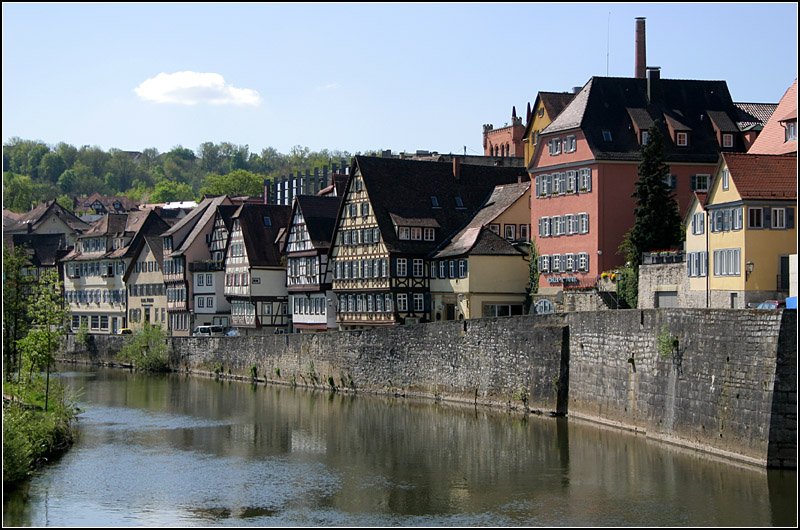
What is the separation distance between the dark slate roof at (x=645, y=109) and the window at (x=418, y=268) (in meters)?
9.86

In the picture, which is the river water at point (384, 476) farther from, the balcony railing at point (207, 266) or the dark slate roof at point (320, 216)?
the balcony railing at point (207, 266)

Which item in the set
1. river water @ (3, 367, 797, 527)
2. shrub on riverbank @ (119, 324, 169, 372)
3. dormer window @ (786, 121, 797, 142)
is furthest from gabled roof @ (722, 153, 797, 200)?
shrub on riverbank @ (119, 324, 169, 372)

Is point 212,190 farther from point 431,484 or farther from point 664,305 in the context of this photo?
point 431,484

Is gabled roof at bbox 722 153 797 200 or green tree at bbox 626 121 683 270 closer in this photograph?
gabled roof at bbox 722 153 797 200

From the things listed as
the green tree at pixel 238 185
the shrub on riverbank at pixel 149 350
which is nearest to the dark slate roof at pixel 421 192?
the shrub on riverbank at pixel 149 350

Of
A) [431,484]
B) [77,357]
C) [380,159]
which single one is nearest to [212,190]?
[77,357]

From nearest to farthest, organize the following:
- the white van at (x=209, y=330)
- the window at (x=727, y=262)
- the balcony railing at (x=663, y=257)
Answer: the window at (x=727, y=262) < the balcony railing at (x=663, y=257) < the white van at (x=209, y=330)

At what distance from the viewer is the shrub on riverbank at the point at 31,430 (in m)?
36.9

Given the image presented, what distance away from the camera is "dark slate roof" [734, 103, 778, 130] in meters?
69.0

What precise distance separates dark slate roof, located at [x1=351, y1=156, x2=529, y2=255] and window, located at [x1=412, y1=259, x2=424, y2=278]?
0.52m

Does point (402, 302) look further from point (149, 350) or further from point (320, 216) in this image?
point (149, 350)

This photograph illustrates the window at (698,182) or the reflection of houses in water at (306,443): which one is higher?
the window at (698,182)

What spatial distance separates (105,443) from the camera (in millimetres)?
48719

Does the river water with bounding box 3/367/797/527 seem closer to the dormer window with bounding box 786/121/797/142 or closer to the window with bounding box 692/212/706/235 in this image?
the window with bounding box 692/212/706/235
